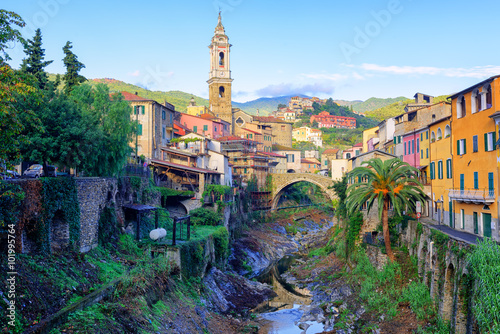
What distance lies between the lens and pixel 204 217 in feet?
139

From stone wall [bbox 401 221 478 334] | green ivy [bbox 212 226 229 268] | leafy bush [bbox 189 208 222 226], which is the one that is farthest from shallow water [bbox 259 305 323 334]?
leafy bush [bbox 189 208 222 226]

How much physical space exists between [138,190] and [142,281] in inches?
508

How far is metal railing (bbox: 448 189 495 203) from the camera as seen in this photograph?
25.7 metres

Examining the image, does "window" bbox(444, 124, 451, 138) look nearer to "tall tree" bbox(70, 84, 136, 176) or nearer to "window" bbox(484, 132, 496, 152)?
"window" bbox(484, 132, 496, 152)

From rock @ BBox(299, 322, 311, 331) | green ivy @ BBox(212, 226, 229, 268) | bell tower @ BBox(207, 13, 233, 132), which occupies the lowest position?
rock @ BBox(299, 322, 311, 331)

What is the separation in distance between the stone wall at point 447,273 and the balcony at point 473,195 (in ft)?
10.7

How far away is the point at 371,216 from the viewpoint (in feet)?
119

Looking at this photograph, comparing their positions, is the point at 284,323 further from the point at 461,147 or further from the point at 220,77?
the point at 220,77

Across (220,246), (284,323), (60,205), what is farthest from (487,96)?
(60,205)

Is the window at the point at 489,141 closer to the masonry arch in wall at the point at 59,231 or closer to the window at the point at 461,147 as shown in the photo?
the window at the point at 461,147

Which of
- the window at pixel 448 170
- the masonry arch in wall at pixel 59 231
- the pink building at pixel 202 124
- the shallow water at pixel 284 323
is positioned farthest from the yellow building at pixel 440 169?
the pink building at pixel 202 124

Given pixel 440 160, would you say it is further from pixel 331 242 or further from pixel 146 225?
pixel 146 225

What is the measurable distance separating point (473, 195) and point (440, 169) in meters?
6.96

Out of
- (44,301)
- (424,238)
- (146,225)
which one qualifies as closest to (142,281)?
(44,301)
